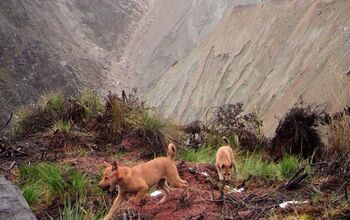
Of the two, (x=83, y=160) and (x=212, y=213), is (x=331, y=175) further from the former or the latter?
(x=83, y=160)

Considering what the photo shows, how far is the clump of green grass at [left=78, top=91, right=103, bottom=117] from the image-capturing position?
42.4 ft

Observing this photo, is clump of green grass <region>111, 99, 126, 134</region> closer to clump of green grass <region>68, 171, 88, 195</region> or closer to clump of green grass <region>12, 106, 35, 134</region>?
clump of green grass <region>12, 106, 35, 134</region>

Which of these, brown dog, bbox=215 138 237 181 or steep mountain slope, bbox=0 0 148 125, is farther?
steep mountain slope, bbox=0 0 148 125

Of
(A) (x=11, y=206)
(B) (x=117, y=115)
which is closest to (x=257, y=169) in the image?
(B) (x=117, y=115)

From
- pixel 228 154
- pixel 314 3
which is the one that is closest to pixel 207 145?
pixel 228 154

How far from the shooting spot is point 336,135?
9352 millimetres

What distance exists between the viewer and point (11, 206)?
222 inches

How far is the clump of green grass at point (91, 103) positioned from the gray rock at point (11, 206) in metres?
6.91

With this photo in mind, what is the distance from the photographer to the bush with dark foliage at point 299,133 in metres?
11.0

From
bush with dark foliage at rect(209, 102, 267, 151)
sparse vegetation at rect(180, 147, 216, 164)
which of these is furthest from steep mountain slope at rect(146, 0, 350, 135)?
sparse vegetation at rect(180, 147, 216, 164)

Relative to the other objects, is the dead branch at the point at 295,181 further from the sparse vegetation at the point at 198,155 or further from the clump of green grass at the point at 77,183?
the sparse vegetation at the point at 198,155

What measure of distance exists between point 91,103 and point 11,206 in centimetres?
760

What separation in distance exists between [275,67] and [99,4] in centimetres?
2517

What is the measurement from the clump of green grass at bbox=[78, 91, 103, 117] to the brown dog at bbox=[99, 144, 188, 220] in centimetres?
531
